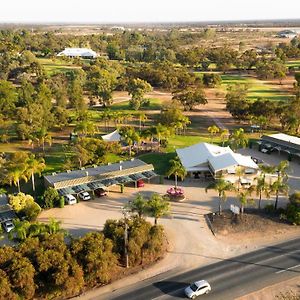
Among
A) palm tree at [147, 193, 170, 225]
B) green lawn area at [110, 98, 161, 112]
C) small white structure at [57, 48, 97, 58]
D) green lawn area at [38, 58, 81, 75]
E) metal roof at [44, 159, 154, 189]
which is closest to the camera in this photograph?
palm tree at [147, 193, 170, 225]

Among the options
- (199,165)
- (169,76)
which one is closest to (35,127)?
(199,165)

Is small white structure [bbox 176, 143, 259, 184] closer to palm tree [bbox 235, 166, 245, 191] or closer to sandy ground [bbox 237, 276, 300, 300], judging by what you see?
palm tree [bbox 235, 166, 245, 191]

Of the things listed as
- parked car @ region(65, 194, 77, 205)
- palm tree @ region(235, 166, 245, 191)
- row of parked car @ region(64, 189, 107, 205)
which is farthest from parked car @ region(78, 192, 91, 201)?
palm tree @ region(235, 166, 245, 191)

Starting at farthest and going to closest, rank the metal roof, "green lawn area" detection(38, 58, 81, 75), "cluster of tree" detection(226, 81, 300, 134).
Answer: "green lawn area" detection(38, 58, 81, 75) < "cluster of tree" detection(226, 81, 300, 134) < the metal roof

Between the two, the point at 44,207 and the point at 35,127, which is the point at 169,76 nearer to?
the point at 35,127

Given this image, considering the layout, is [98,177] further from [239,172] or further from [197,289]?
[197,289]

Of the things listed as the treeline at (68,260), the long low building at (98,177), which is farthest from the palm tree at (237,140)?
the treeline at (68,260)
